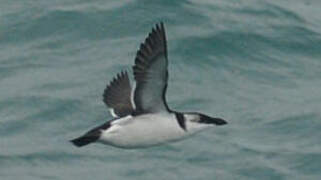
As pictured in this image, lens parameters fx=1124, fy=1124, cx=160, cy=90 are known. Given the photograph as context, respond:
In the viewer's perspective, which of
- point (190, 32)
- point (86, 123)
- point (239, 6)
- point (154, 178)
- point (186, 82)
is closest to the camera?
point (154, 178)

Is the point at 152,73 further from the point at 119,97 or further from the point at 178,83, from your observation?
the point at 178,83

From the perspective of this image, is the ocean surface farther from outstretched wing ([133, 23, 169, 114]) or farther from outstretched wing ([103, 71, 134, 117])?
outstretched wing ([133, 23, 169, 114])

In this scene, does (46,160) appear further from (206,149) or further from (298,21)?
(298,21)

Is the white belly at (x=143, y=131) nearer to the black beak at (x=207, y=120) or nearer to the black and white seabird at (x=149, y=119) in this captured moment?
the black and white seabird at (x=149, y=119)

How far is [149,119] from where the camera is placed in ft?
39.5

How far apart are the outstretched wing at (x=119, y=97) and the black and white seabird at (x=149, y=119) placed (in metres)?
0.51

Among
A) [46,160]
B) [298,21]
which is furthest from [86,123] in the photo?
[298,21]

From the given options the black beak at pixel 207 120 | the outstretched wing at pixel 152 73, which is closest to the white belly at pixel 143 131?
the outstretched wing at pixel 152 73

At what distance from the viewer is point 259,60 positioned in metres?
17.1

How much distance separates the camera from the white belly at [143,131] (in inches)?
465

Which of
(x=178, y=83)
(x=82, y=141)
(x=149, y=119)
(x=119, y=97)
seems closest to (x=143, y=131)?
(x=149, y=119)

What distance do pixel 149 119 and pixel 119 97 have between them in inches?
46.8

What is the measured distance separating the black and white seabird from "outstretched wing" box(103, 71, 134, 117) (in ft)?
1.69

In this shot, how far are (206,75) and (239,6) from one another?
9.98 ft
